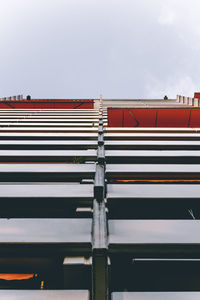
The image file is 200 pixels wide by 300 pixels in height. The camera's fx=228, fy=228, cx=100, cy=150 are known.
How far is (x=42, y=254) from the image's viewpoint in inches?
76.7

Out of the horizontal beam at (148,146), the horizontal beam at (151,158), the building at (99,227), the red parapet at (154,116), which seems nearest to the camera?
the building at (99,227)

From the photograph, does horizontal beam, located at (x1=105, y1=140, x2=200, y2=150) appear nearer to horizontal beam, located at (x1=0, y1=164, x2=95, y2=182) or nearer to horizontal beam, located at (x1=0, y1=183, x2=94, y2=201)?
horizontal beam, located at (x1=0, y1=164, x2=95, y2=182)

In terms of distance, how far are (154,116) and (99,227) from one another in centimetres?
654

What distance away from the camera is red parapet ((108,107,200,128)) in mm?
7973

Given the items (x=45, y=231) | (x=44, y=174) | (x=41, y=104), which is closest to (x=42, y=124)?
(x=44, y=174)

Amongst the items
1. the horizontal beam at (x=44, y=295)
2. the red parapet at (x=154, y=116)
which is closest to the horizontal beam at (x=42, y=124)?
the red parapet at (x=154, y=116)

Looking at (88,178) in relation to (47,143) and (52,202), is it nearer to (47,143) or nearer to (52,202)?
(52,202)

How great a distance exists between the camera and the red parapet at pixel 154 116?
7.97 m

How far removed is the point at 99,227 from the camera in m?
2.13

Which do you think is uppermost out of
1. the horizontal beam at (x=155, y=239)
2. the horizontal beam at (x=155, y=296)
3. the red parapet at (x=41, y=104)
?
the red parapet at (x=41, y=104)

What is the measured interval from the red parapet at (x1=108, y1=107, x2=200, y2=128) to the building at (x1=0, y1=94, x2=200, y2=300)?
3.54 meters

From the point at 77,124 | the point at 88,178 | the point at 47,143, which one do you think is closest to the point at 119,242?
the point at 88,178

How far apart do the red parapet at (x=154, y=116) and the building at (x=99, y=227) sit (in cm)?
354

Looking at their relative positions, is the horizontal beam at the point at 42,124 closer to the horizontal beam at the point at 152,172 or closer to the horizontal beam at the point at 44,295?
the horizontal beam at the point at 152,172
